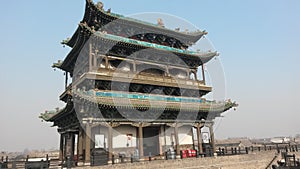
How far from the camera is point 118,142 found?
20219mm

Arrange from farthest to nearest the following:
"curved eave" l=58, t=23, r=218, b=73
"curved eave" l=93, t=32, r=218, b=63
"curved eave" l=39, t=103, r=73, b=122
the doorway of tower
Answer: the doorway of tower → "curved eave" l=93, t=32, r=218, b=63 → "curved eave" l=58, t=23, r=218, b=73 → "curved eave" l=39, t=103, r=73, b=122

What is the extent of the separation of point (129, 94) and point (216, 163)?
9.97m

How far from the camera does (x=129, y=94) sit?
1995cm

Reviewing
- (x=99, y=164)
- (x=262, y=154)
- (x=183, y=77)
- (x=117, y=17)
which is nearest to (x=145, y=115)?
(x=99, y=164)

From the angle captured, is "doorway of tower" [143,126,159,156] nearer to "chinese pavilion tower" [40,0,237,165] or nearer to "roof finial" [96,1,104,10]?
"chinese pavilion tower" [40,0,237,165]

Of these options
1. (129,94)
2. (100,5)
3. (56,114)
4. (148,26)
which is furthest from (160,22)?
(56,114)

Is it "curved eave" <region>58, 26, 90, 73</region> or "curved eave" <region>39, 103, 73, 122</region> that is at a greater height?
"curved eave" <region>58, 26, 90, 73</region>

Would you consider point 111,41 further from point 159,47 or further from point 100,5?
point 159,47

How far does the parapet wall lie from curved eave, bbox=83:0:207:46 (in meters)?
14.1

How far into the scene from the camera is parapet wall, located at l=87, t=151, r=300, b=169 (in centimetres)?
1753

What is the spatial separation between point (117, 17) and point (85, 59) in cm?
531

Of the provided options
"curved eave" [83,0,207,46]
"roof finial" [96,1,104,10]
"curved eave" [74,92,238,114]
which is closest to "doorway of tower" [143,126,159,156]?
"curved eave" [74,92,238,114]

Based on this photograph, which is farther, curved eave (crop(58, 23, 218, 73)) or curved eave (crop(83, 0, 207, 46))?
curved eave (crop(83, 0, 207, 46))

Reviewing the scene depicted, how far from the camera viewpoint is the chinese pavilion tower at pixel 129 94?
1830cm
